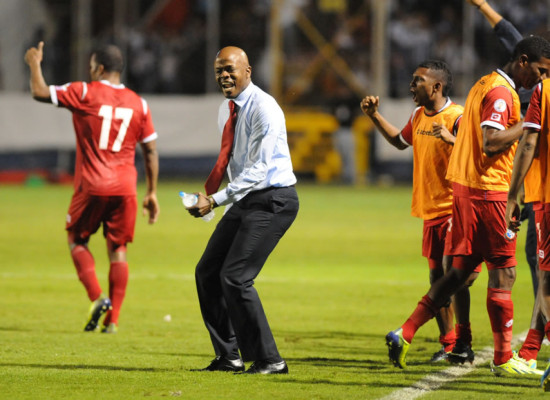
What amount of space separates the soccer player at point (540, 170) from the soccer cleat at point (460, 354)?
1.18m

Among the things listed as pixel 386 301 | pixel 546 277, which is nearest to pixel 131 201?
pixel 386 301

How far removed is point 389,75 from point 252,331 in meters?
23.9

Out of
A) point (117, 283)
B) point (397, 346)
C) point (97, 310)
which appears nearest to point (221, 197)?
point (397, 346)

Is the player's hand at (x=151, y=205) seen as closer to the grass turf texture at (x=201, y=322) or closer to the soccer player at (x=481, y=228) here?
the grass turf texture at (x=201, y=322)

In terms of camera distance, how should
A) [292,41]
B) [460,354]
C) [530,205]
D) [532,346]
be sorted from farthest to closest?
1. [292,41]
2. [530,205]
3. [460,354]
4. [532,346]

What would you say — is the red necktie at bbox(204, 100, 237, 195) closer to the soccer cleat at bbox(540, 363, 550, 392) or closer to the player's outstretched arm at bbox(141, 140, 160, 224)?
the soccer cleat at bbox(540, 363, 550, 392)

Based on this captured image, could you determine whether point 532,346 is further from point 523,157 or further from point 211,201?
point 211,201

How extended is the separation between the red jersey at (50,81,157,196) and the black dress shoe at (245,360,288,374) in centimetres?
→ 304

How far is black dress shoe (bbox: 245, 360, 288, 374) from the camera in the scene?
6.76 meters

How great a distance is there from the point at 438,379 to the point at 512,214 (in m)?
1.24

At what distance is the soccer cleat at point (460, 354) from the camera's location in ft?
24.4

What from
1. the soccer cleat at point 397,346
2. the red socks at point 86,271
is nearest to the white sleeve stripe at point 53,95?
the red socks at point 86,271

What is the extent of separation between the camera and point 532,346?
702cm

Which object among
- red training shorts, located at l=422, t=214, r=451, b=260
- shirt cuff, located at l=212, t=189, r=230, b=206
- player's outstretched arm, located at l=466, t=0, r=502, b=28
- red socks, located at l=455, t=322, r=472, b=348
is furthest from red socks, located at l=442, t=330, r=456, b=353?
player's outstretched arm, located at l=466, t=0, r=502, b=28
